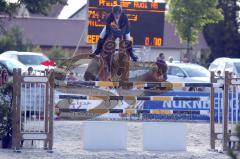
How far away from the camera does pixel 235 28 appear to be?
59.3 m

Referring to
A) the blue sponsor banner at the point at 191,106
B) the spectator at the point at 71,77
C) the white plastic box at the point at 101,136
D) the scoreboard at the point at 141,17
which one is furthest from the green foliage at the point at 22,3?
the white plastic box at the point at 101,136

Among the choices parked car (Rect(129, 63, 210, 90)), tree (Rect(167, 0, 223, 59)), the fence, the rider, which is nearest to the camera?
the fence

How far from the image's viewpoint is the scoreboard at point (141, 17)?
2708 centimetres

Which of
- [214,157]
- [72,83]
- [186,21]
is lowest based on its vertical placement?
[214,157]

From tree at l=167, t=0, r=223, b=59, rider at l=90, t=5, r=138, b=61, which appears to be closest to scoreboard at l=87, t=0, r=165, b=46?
rider at l=90, t=5, r=138, b=61

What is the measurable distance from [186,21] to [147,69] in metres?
28.6

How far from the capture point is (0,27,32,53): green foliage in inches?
2060

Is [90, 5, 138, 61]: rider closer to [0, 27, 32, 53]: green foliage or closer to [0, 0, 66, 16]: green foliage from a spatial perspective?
[0, 0, 66, 16]: green foliage

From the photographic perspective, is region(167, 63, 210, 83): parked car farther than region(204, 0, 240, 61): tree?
No

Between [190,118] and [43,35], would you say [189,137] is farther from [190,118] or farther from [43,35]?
[43,35]

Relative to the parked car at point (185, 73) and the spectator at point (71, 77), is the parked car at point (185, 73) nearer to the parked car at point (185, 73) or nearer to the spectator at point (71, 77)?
the parked car at point (185, 73)

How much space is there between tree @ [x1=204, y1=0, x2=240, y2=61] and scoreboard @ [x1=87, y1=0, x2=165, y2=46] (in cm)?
3084

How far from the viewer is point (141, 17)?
27766 mm

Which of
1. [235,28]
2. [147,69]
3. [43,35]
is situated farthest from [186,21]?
[147,69]
